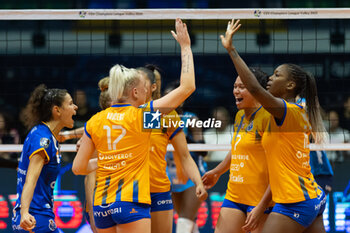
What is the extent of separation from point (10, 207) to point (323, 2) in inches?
236

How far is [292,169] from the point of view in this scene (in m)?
4.23

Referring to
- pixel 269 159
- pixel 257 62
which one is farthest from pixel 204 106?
pixel 269 159

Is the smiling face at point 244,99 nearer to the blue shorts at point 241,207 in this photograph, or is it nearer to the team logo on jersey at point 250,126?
the team logo on jersey at point 250,126

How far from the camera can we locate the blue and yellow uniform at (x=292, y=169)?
4152 mm

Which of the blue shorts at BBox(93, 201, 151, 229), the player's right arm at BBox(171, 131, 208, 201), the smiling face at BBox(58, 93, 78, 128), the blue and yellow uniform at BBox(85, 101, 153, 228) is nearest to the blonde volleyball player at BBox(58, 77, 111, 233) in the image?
the smiling face at BBox(58, 93, 78, 128)

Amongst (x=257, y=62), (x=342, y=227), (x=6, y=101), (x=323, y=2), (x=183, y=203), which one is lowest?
(x=342, y=227)

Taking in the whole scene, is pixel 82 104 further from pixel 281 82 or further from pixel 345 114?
pixel 281 82

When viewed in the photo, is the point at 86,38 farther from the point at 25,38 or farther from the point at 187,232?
the point at 187,232

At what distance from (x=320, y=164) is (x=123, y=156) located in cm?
310

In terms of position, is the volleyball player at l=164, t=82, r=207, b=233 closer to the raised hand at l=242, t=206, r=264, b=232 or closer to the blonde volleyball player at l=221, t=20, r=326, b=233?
the raised hand at l=242, t=206, r=264, b=232

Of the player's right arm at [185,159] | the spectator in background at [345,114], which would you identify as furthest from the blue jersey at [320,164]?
the player's right arm at [185,159]

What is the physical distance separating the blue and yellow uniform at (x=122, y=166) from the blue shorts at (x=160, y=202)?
0.88 meters

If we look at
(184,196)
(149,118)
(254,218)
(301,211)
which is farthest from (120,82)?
(184,196)

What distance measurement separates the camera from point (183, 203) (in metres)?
6.32
